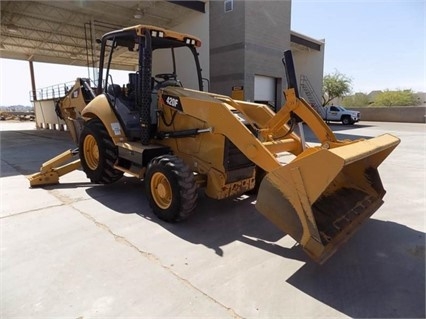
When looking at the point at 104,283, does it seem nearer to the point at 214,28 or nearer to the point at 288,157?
the point at 288,157

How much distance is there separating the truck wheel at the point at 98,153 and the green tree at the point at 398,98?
3948 cm

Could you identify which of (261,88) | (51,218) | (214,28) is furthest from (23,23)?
(51,218)

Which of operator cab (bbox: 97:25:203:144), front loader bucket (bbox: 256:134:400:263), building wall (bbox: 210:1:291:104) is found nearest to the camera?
front loader bucket (bbox: 256:134:400:263)

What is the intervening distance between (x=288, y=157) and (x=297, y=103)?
201 inches

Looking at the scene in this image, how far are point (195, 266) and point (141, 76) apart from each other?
9.51 ft

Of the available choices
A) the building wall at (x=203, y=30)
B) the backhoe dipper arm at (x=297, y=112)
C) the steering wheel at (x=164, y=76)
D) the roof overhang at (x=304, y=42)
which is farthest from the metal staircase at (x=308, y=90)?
the backhoe dipper arm at (x=297, y=112)

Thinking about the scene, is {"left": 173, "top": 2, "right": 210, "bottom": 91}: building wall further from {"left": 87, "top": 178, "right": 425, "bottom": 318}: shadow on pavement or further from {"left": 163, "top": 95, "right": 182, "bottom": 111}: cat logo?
{"left": 87, "top": 178, "right": 425, "bottom": 318}: shadow on pavement

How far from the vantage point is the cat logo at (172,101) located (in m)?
4.45

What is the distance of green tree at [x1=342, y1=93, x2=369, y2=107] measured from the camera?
40.3 metres

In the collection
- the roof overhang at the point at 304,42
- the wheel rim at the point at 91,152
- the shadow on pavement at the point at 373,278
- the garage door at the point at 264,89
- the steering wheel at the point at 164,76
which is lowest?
the shadow on pavement at the point at 373,278

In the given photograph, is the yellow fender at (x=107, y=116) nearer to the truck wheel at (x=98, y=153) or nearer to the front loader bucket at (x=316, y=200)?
the truck wheel at (x=98, y=153)

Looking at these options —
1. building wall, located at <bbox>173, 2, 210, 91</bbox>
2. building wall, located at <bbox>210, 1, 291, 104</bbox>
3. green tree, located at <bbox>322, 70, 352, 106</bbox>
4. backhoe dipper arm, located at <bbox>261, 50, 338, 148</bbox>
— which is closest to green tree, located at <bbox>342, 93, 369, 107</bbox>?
green tree, located at <bbox>322, 70, 352, 106</bbox>

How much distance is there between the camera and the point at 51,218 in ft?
14.3

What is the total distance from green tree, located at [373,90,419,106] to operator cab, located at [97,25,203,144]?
38.7 m
